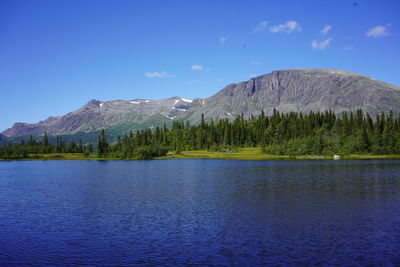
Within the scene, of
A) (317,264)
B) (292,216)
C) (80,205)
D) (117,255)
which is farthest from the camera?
(80,205)

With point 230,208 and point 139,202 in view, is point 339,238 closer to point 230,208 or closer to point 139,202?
point 230,208

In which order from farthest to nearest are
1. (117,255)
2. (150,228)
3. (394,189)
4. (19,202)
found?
1. (394,189)
2. (19,202)
3. (150,228)
4. (117,255)

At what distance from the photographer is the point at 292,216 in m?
44.5

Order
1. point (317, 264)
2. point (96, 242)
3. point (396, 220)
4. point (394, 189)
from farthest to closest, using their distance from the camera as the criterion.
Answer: point (394, 189)
point (396, 220)
point (96, 242)
point (317, 264)

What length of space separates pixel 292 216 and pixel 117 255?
23.1m

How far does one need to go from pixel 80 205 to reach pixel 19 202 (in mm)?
12148

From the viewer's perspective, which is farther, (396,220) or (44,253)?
(396,220)

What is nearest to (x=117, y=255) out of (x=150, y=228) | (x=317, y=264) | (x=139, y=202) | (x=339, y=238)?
(x=150, y=228)

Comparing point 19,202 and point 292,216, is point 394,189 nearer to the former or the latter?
point 292,216

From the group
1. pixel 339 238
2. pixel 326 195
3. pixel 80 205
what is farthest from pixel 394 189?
pixel 80 205

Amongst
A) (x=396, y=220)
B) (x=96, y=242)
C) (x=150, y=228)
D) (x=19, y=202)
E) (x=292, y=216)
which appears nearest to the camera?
(x=96, y=242)

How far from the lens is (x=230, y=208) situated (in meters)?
50.1

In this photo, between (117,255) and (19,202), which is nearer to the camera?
(117,255)

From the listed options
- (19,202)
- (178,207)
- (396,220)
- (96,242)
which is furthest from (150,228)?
(19,202)
